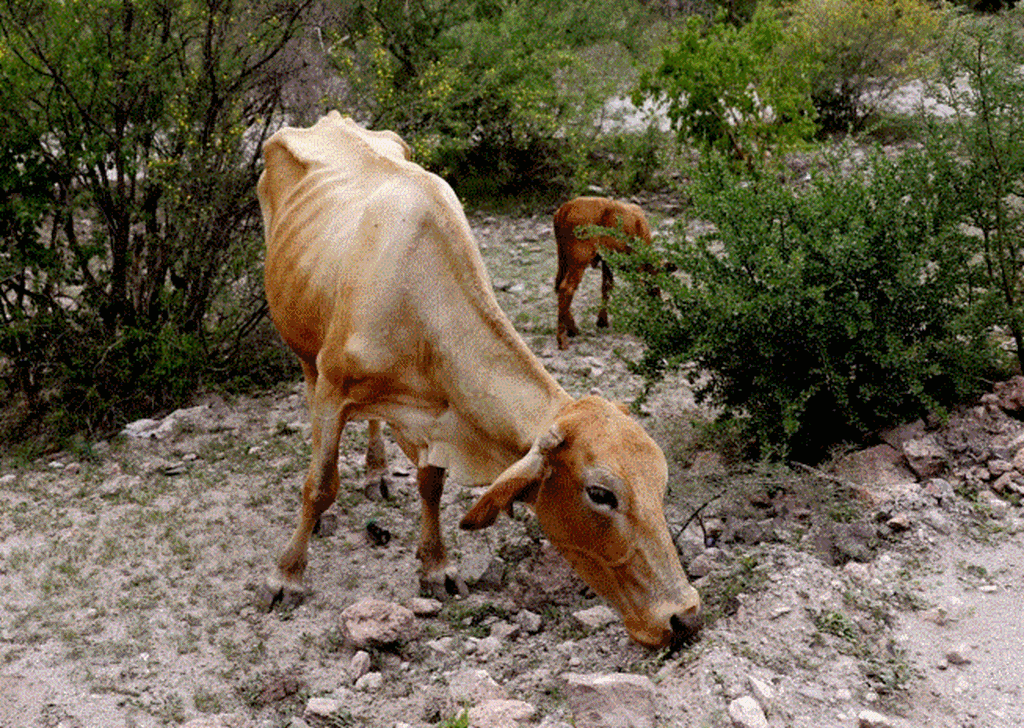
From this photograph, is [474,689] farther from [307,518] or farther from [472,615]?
[307,518]

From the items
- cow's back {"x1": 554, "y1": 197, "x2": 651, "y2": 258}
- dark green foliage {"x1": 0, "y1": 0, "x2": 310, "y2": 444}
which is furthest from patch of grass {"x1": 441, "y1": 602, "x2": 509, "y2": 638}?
cow's back {"x1": 554, "y1": 197, "x2": 651, "y2": 258}

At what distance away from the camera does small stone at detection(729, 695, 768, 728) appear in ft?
11.8

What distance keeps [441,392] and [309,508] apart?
1.11 metres

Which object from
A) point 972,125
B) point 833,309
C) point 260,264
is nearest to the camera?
point 833,309

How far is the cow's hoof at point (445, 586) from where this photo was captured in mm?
5137

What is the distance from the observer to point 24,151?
7293mm

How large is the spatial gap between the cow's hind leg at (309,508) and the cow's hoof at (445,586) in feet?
2.08

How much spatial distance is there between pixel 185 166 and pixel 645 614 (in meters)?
5.28

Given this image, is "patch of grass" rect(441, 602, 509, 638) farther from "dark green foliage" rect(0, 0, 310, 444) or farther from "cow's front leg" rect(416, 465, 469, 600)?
"dark green foliage" rect(0, 0, 310, 444)

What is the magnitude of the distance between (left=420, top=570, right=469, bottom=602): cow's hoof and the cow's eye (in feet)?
4.72

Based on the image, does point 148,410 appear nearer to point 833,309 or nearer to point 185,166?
point 185,166

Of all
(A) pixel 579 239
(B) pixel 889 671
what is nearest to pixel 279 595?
(B) pixel 889 671

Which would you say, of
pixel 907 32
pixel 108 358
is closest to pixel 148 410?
pixel 108 358

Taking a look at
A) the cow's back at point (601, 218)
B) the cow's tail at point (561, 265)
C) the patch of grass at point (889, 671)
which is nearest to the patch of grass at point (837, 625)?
the patch of grass at point (889, 671)
